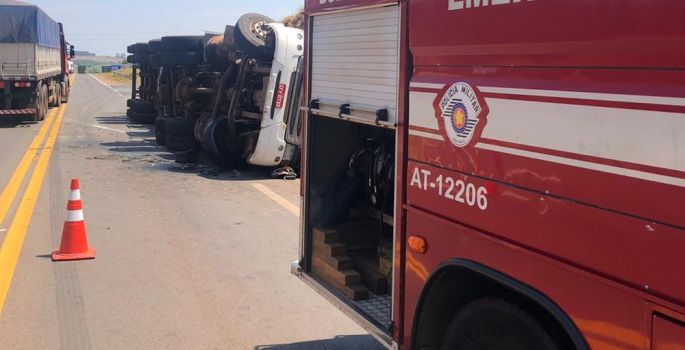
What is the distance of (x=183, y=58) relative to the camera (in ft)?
55.0

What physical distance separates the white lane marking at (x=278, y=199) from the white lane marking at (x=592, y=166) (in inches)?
286

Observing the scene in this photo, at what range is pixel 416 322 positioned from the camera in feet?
11.3

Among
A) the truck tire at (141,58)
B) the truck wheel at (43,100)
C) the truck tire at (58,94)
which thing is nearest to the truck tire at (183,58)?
the truck tire at (141,58)

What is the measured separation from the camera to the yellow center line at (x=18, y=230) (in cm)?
677

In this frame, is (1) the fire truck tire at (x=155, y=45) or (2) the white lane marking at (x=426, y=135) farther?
(1) the fire truck tire at (x=155, y=45)

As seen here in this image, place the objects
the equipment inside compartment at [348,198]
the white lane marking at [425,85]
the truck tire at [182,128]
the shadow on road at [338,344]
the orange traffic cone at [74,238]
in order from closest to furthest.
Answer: the white lane marking at [425,85]
the equipment inside compartment at [348,198]
the shadow on road at [338,344]
the orange traffic cone at [74,238]
the truck tire at [182,128]

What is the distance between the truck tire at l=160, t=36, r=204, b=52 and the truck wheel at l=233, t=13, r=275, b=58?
3.93 m

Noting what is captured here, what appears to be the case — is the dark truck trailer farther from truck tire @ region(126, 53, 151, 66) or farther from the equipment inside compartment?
the equipment inside compartment

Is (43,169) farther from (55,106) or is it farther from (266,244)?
(55,106)

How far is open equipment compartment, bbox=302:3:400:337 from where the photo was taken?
388 centimetres

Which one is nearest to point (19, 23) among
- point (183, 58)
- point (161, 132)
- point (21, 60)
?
point (21, 60)

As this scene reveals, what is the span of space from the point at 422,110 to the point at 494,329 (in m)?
1.03

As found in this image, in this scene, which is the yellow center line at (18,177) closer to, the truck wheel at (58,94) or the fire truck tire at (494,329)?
the fire truck tire at (494,329)

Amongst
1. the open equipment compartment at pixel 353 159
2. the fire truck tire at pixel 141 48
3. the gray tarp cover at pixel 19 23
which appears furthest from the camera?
the fire truck tire at pixel 141 48
